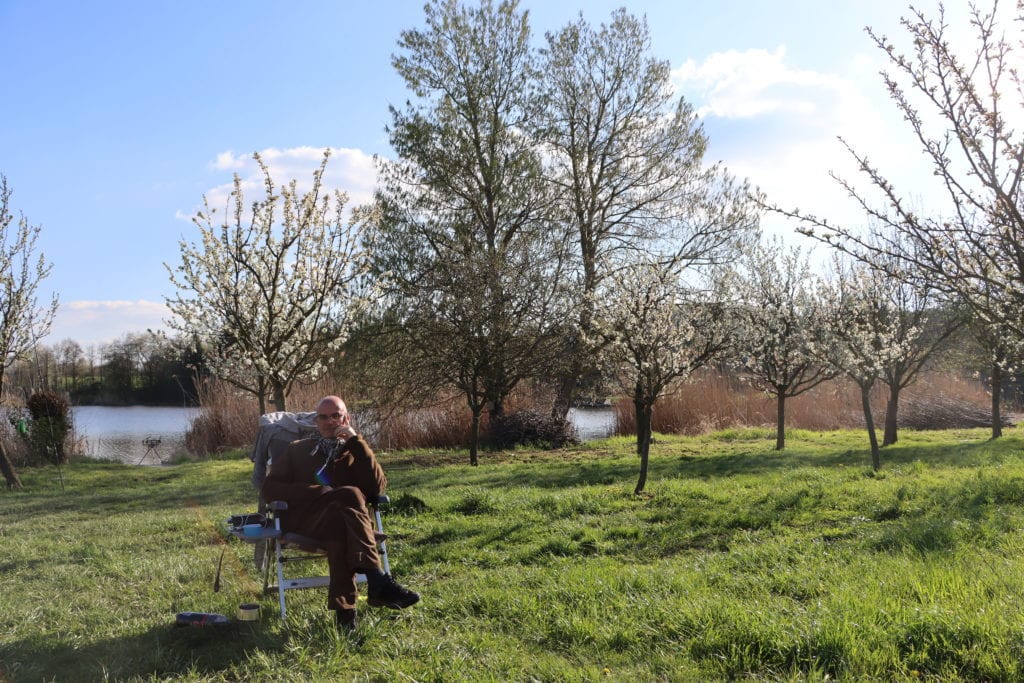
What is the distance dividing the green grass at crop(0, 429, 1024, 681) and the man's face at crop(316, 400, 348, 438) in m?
1.09

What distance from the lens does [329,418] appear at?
504 cm

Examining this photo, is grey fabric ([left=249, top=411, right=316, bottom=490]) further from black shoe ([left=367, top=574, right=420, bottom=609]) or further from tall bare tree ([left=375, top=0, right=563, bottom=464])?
tall bare tree ([left=375, top=0, right=563, bottom=464])

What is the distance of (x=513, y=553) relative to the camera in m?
5.75

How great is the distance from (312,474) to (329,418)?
0.40 metres

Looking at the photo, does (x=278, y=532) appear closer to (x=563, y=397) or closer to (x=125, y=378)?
(x=563, y=397)

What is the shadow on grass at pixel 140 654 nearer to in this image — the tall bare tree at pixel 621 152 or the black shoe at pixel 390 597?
the black shoe at pixel 390 597

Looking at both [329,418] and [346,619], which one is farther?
[329,418]

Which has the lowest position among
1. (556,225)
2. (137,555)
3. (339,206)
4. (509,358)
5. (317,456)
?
(137,555)

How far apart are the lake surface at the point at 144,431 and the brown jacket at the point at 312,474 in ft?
50.0

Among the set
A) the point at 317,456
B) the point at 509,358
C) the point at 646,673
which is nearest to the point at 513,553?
the point at 317,456

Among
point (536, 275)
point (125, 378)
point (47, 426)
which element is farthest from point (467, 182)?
point (125, 378)

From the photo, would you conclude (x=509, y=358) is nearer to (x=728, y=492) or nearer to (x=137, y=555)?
(x=728, y=492)

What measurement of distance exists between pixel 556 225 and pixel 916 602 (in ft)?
50.2

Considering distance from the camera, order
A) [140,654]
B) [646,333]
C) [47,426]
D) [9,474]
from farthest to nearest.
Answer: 1. [47,426]
2. [9,474]
3. [646,333]
4. [140,654]
